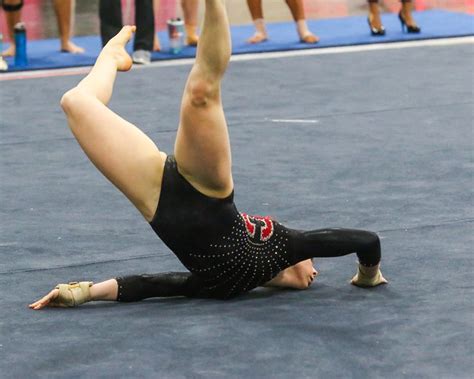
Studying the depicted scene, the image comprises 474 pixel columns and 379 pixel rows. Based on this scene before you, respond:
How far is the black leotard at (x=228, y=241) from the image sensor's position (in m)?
3.30

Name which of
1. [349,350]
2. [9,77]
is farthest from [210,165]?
[9,77]

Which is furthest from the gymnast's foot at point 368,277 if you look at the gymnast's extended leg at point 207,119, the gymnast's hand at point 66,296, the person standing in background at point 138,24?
the person standing in background at point 138,24

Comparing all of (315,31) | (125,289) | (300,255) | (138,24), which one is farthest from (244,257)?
(315,31)

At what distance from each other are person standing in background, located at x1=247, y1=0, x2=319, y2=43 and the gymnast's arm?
16.4ft

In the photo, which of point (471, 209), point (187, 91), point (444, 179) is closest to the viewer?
point (187, 91)

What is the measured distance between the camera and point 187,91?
3229mm

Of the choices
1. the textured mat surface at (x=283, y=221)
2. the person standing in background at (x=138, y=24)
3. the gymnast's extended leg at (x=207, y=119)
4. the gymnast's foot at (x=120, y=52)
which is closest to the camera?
the textured mat surface at (x=283, y=221)

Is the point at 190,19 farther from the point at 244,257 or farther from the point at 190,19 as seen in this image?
the point at 244,257

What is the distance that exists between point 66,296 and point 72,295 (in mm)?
19

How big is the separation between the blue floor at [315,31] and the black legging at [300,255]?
14.5 ft

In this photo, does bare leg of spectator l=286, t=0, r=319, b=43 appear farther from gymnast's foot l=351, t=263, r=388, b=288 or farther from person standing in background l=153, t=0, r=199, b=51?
gymnast's foot l=351, t=263, r=388, b=288

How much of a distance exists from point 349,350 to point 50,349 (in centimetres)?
80

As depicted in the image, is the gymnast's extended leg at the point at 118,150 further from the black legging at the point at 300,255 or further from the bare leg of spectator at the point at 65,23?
the bare leg of spectator at the point at 65,23

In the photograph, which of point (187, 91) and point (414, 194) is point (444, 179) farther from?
point (187, 91)
